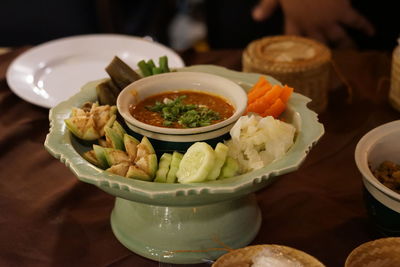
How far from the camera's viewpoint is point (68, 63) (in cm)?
205

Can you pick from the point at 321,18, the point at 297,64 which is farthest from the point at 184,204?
the point at 321,18

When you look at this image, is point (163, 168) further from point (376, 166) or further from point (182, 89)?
point (376, 166)

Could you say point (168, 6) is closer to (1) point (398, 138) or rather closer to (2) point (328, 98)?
(2) point (328, 98)

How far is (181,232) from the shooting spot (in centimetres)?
121

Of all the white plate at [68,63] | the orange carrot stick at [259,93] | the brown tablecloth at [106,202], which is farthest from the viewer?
the white plate at [68,63]

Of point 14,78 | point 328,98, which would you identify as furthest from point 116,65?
point 328,98

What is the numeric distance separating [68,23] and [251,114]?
6.63 feet

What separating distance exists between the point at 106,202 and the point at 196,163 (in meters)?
0.41

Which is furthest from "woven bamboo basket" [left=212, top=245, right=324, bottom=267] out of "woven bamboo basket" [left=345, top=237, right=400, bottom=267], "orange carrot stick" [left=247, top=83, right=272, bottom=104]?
"orange carrot stick" [left=247, top=83, right=272, bottom=104]

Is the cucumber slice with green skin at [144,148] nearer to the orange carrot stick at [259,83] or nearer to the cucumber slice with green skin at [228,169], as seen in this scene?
the cucumber slice with green skin at [228,169]

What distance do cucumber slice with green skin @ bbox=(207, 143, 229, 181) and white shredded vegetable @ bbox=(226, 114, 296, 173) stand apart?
53mm

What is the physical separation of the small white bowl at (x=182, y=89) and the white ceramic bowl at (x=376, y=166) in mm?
296

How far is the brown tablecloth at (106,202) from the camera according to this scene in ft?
4.09

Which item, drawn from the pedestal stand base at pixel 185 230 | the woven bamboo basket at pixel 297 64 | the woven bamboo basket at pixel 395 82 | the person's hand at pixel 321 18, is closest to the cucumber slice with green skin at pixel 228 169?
the pedestal stand base at pixel 185 230
